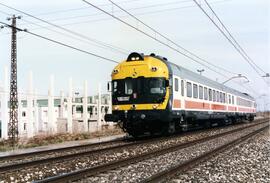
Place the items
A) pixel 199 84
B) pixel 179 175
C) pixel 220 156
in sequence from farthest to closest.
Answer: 1. pixel 199 84
2. pixel 220 156
3. pixel 179 175

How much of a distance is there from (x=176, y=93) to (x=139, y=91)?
6.37 feet

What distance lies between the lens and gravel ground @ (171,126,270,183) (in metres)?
8.20

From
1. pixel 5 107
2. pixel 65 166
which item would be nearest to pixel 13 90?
pixel 5 107

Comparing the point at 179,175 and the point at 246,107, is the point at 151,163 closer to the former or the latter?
the point at 179,175

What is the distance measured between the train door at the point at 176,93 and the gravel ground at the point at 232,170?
5879 millimetres

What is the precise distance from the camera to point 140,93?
1783 cm

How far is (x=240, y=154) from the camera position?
12695mm

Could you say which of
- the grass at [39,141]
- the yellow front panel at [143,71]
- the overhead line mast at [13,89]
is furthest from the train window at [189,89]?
the overhead line mast at [13,89]

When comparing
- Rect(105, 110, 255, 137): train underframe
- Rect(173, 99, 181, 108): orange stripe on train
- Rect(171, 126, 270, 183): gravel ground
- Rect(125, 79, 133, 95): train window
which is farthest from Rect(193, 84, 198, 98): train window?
Rect(171, 126, 270, 183): gravel ground

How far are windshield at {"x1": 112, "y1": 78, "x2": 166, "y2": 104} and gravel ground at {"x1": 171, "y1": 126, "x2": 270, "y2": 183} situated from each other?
5.42 meters

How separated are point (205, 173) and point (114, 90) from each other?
10.1 meters

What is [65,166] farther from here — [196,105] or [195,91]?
[195,91]

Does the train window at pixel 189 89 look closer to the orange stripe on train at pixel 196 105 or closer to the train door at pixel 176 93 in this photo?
the orange stripe on train at pixel 196 105

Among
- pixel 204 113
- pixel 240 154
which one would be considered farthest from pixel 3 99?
pixel 240 154
